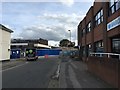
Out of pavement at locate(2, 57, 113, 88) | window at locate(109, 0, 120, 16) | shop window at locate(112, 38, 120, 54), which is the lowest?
pavement at locate(2, 57, 113, 88)

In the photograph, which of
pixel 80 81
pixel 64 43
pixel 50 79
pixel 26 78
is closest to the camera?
pixel 80 81

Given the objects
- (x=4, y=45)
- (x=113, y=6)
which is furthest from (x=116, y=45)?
(x=4, y=45)

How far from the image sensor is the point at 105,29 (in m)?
24.2

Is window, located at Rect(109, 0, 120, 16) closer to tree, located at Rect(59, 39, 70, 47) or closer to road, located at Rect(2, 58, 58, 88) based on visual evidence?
road, located at Rect(2, 58, 58, 88)

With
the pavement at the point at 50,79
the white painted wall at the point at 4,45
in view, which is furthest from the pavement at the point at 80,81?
the white painted wall at the point at 4,45

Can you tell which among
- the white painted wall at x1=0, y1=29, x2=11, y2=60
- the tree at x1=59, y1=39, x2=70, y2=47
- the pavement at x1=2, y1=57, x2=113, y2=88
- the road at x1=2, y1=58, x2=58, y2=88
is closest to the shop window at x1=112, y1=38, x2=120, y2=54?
the pavement at x1=2, y1=57, x2=113, y2=88

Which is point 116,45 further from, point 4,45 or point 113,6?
point 4,45

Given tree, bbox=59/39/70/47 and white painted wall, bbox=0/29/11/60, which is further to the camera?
tree, bbox=59/39/70/47

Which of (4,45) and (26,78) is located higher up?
(4,45)

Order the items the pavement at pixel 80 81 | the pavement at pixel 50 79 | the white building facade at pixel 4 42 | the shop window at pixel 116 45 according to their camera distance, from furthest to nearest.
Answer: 1. the white building facade at pixel 4 42
2. the shop window at pixel 116 45
3. the pavement at pixel 50 79
4. the pavement at pixel 80 81

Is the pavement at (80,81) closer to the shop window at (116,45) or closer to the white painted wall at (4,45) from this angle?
the shop window at (116,45)

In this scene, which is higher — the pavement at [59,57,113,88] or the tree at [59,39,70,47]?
the tree at [59,39,70,47]

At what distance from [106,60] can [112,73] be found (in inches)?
81.1

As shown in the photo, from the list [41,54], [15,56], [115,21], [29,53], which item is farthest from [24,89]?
[41,54]
